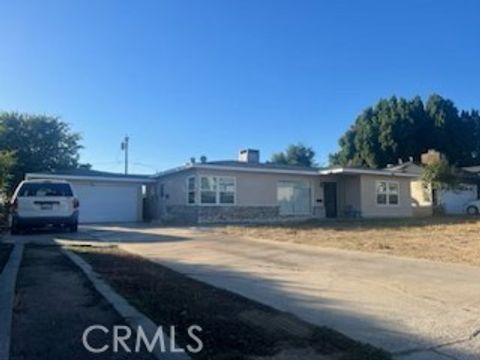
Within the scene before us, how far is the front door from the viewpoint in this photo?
101ft

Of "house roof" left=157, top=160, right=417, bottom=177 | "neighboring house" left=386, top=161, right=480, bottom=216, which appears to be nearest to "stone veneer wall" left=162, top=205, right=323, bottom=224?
"house roof" left=157, top=160, right=417, bottom=177

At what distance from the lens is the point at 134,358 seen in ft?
12.8

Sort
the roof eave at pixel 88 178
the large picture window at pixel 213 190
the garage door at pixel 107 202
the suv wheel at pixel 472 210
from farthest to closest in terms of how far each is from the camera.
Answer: the suv wheel at pixel 472 210, the garage door at pixel 107 202, the roof eave at pixel 88 178, the large picture window at pixel 213 190

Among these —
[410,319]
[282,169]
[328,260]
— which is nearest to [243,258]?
[328,260]

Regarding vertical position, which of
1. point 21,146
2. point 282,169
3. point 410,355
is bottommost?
point 410,355

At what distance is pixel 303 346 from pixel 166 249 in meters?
8.43

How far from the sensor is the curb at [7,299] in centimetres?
395

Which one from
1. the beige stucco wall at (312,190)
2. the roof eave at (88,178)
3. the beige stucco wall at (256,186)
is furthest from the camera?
the beige stucco wall at (312,190)

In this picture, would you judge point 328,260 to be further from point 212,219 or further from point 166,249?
point 212,219

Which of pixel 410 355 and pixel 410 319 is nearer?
pixel 410 355

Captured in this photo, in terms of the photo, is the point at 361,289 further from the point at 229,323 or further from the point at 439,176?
the point at 439,176

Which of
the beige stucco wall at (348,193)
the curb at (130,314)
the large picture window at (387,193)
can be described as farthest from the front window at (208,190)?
the curb at (130,314)

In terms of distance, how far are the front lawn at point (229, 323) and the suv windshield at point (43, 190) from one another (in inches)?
341

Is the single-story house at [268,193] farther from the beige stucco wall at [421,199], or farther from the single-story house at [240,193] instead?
the beige stucco wall at [421,199]
